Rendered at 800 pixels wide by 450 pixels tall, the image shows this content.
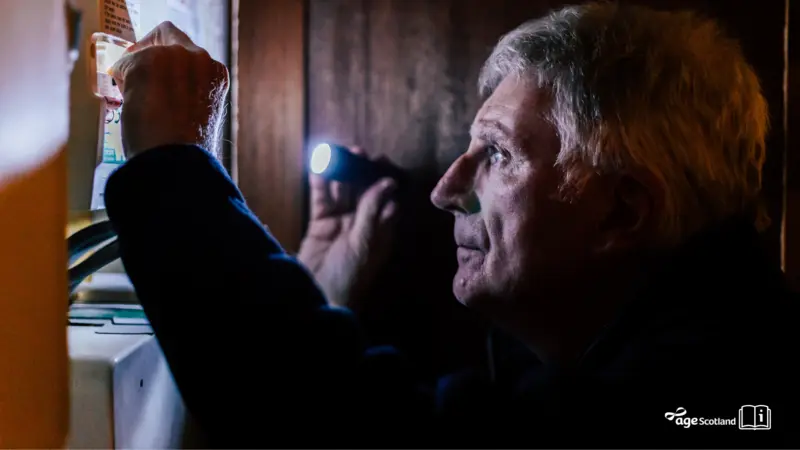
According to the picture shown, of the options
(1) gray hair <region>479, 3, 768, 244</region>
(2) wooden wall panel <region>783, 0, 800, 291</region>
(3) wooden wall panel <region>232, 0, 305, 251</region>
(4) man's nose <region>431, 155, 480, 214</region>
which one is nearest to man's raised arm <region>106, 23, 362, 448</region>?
(3) wooden wall panel <region>232, 0, 305, 251</region>

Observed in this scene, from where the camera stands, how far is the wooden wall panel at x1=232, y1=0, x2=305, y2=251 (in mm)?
666

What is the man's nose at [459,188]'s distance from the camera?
0.68m

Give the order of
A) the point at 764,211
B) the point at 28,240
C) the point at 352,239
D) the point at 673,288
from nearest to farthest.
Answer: the point at 28,240 < the point at 673,288 < the point at 352,239 < the point at 764,211

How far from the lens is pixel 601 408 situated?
569 mm

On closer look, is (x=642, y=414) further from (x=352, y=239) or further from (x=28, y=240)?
(x=28, y=240)

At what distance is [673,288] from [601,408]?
5.8 inches

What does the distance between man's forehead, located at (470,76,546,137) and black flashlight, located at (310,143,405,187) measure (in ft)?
0.49

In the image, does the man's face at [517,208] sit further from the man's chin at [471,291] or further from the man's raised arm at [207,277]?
the man's raised arm at [207,277]

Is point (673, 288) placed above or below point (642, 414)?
above

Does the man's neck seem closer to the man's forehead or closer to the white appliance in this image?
the man's forehead

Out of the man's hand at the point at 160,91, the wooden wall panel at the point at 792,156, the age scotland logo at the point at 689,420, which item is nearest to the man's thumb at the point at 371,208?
the man's hand at the point at 160,91

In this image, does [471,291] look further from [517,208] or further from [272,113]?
[272,113]

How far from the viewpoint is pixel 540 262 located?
664 mm

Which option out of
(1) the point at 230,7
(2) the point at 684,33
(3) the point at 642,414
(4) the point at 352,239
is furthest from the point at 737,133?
(1) the point at 230,7
